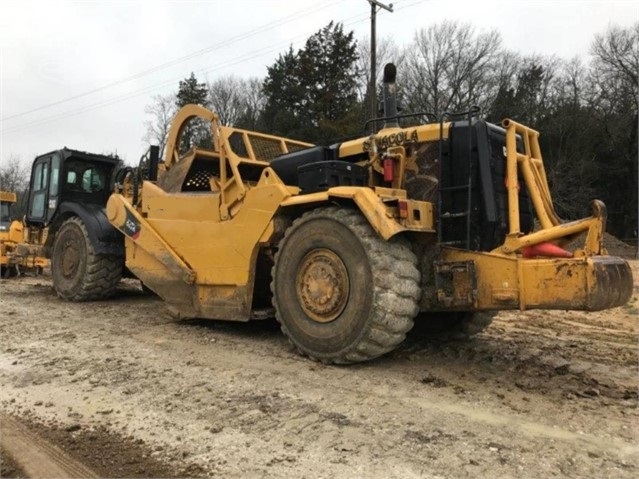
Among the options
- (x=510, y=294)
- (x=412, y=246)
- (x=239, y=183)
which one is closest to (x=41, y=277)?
(x=239, y=183)

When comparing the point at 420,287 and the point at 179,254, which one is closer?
the point at 420,287

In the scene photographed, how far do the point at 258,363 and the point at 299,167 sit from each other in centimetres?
191

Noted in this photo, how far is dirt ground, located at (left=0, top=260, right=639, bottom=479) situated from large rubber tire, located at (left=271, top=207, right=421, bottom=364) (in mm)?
254

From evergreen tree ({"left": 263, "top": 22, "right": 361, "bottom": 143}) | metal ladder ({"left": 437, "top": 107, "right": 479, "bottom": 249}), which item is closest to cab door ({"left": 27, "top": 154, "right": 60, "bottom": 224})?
metal ladder ({"left": 437, "top": 107, "right": 479, "bottom": 249})

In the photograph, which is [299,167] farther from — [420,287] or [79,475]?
[79,475]

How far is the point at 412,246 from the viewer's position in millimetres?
5039

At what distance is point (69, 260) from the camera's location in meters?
9.22

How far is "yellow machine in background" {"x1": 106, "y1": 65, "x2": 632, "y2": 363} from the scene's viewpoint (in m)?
4.36

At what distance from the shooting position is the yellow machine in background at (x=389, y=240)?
14.3 feet

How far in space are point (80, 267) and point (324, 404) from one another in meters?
6.37

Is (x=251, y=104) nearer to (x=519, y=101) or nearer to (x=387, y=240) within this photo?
(x=519, y=101)

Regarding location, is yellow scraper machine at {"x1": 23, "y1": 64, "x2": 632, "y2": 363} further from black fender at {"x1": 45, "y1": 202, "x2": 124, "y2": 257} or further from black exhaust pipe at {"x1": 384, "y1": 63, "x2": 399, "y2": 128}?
black fender at {"x1": 45, "y1": 202, "x2": 124, "y2": 257}

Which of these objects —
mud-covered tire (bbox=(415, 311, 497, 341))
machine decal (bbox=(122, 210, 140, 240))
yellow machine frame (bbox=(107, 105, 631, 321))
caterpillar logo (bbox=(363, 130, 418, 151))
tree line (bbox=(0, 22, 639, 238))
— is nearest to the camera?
yellow machine frame (bbox=(107, 105, 631, 321))

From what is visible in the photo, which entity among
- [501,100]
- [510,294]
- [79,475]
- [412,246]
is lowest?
[79,475]
